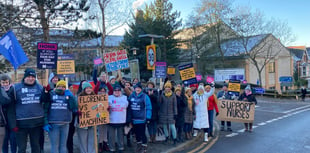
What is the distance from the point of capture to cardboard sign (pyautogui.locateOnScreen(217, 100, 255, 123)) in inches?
384

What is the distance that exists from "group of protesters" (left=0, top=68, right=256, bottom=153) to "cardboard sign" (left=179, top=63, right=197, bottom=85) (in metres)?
0.37

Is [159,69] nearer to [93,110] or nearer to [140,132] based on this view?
[140,132]

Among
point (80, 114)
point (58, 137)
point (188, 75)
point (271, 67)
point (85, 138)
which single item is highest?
point (271, 67)

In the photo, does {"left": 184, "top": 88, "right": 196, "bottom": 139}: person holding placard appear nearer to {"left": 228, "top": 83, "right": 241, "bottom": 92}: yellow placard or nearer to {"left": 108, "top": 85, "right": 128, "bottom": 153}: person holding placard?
{"left": 108, "top": 85, "right": 128, "bottom": 153}: person holding placard

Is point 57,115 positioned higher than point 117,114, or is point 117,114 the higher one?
point 57,115

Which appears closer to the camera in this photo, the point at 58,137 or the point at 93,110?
the point at 58,137

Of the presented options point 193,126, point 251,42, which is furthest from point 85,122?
point 251,42

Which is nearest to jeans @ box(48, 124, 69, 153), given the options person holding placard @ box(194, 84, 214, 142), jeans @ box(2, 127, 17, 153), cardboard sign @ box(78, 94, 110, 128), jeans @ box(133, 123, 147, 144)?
cardboard sign @ box(78, 94, 110, 128)

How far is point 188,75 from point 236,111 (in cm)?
238

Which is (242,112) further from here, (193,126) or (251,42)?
(251,42)

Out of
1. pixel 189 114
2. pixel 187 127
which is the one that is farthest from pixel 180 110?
pixel 187 127

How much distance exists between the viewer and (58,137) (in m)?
5.38

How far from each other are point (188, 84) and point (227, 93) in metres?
1.83

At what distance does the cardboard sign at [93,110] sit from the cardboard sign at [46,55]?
5.96 ft
